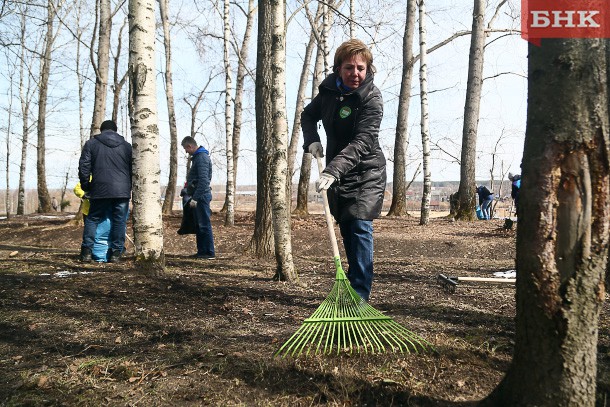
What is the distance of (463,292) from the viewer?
→ 185 inches

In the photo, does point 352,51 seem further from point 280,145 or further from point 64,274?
point 64,274

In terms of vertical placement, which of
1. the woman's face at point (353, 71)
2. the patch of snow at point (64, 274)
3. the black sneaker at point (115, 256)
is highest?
the woman's face at point (353, 71)

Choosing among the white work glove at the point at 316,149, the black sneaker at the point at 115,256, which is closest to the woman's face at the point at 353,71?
the white work glove at the point at 316,149

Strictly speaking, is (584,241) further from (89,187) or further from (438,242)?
(438,242)

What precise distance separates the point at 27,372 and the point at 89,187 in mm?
4341

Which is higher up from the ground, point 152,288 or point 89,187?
point 89,187

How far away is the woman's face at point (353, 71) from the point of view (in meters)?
3.38

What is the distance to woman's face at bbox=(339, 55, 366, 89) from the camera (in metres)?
3.38

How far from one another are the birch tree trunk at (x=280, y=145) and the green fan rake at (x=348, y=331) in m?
1.81

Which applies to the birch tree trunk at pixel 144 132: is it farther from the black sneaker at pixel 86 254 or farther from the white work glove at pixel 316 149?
the white work glove at pixel 316 149

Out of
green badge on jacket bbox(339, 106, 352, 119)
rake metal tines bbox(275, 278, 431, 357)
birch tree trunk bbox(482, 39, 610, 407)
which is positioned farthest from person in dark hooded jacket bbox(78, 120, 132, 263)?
birch tree trunk bbox(482, 39, 610, 407)

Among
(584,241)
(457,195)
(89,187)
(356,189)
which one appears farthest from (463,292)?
(457,195)

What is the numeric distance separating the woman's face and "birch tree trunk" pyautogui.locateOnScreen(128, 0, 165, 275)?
2370mm

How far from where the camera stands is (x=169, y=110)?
16.4 m
